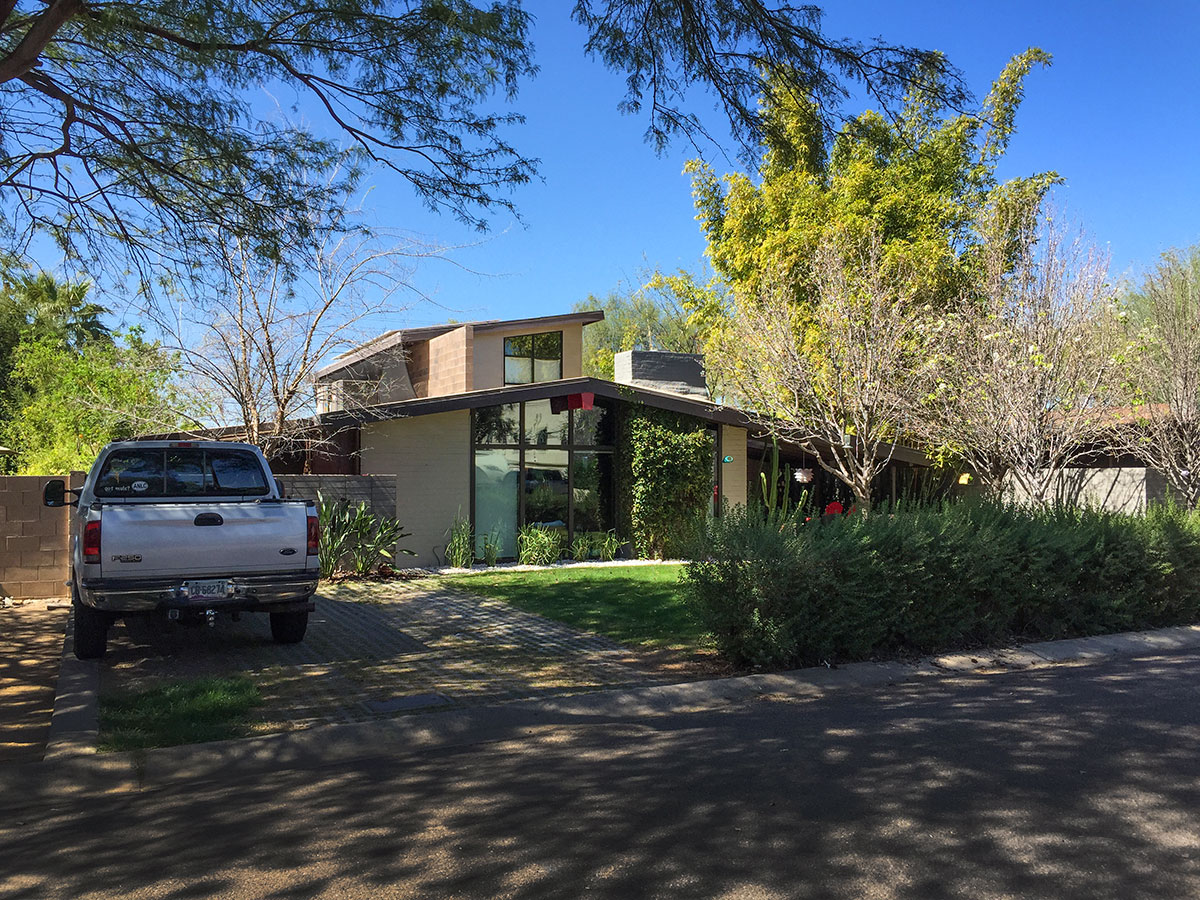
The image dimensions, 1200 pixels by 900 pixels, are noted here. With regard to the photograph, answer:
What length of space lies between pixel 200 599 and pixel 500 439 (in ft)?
33.0

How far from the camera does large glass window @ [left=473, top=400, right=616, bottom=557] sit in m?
18.0

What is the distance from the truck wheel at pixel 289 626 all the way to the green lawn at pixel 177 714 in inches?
65.7

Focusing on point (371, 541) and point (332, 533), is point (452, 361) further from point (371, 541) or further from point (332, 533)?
point (332, 533)

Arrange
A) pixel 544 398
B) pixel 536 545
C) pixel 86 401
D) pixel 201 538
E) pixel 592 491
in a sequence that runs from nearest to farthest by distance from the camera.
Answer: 1. pixel 201 538
2. pixel 86 401
3. pixel 536 545
4. pixel 544 398
5. pixel 592 491

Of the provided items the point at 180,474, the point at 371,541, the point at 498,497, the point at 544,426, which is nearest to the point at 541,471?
the point at 544,426

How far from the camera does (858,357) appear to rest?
14570mm

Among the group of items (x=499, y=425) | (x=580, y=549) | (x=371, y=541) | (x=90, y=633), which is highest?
(x=499, y=425)

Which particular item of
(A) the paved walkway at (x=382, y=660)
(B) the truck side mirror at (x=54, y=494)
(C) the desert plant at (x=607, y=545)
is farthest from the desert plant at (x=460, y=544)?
(B) the truck side mirror at (x=54, y=494)

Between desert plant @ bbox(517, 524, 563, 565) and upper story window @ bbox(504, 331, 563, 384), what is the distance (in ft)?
18.7

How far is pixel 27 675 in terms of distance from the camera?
8.40 m

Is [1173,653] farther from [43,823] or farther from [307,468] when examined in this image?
[307,468]

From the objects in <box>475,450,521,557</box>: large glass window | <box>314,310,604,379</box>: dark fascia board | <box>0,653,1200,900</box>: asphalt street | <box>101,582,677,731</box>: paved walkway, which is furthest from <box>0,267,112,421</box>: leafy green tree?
<box>0,653,1200,900</box>: asphalt street

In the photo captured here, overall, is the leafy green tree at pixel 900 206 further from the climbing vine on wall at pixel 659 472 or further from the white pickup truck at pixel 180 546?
the white pickup truck at pixel 180 546

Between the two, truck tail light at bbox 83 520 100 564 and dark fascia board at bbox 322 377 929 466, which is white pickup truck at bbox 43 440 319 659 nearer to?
truck tail light at bbox 83 520 100 564
